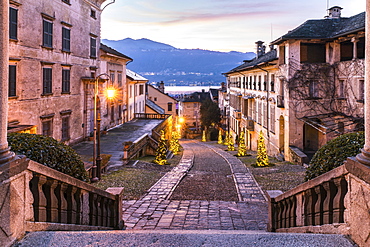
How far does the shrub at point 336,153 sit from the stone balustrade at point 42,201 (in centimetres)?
434

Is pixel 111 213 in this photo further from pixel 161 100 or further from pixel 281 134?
pixel 161 100

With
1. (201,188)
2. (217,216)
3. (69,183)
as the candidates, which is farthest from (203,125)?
(69,183)

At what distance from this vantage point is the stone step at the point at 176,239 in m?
4.13

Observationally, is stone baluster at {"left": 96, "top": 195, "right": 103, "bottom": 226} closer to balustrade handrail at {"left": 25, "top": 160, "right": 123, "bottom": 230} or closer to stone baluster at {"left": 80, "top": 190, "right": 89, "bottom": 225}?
balustrade handrail at {"left": 25, "top": 160, "right": 123, "bottom": 230}

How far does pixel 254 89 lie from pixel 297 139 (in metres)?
13.2

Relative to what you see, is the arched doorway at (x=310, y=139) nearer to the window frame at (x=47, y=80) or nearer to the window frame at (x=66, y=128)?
the window frame at (x=66, y=128)

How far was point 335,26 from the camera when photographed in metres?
25.5

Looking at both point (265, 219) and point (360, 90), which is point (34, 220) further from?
point (360, 90)

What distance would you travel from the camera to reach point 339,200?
14.9 ft

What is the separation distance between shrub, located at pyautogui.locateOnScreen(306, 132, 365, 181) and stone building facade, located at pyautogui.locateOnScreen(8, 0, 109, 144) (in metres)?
14.8

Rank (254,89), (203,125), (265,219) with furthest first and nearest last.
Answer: (203,125) < (254,89) < (265,219)

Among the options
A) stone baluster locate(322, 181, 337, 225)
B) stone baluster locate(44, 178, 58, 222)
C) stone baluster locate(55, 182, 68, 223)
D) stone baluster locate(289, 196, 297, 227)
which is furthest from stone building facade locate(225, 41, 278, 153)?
stone baluster locate(44, 178, 58, 222)

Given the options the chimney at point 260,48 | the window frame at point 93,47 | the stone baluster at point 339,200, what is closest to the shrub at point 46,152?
the stone baluster at point 339,200

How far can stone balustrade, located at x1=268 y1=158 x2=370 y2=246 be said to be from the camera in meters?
3.93
